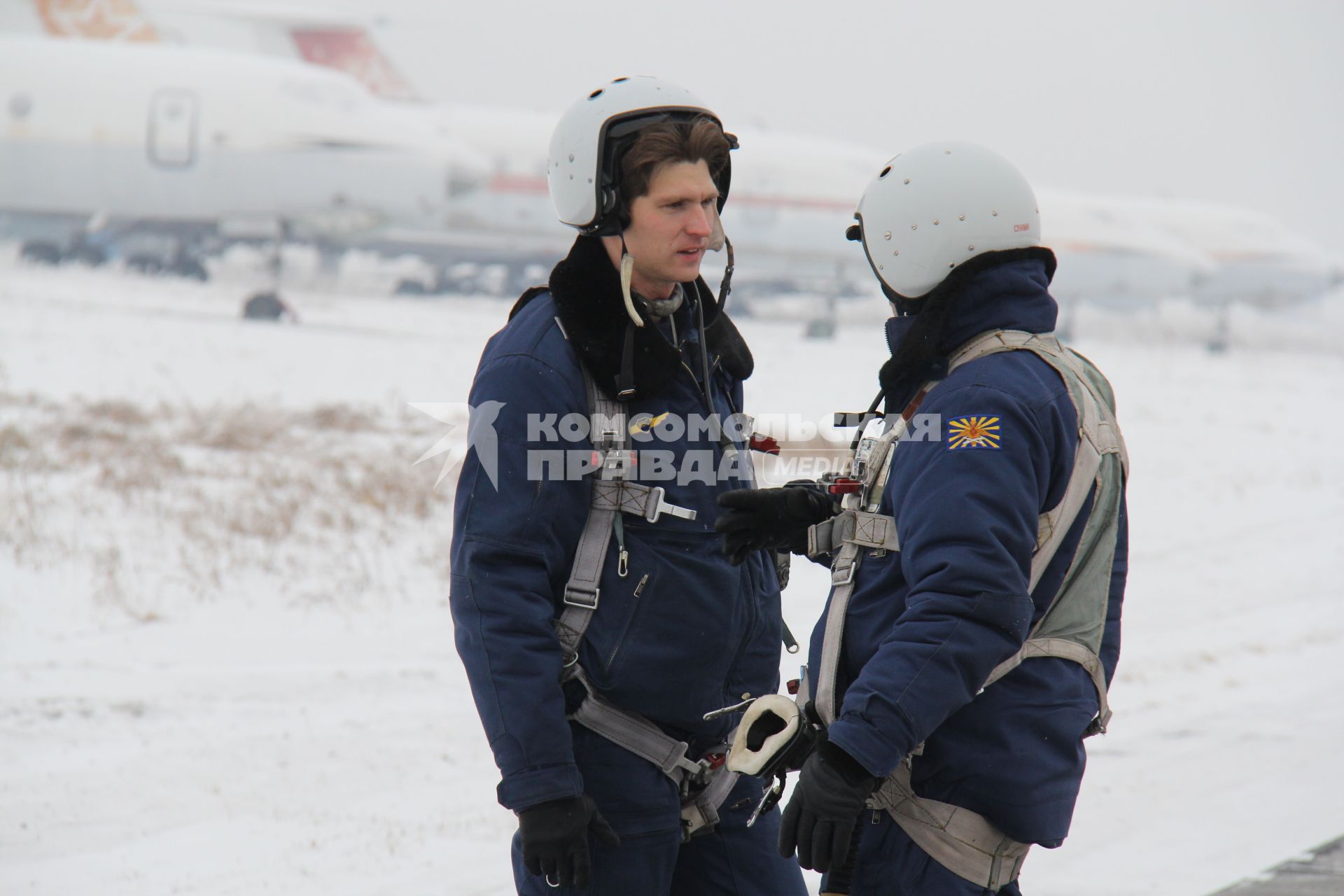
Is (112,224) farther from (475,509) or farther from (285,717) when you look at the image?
(475,509)

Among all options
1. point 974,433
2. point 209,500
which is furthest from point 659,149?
point 209,500

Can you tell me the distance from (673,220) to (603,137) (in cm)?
22

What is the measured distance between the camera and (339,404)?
1638 cm

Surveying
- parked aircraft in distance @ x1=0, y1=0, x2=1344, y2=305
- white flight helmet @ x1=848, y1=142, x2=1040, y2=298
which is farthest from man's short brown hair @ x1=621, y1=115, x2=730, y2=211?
parked aircraft in distance @ x1=0, y1=0, x2=1344, y2=305

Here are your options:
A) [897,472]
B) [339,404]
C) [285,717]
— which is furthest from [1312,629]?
[339,404]

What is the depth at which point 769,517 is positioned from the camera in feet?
8.32

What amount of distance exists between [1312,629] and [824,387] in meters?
13.7

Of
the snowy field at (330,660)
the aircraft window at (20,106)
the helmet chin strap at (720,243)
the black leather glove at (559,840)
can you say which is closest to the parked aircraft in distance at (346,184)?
the aircraft window at (20,106)

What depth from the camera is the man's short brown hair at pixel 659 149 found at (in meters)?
2.50

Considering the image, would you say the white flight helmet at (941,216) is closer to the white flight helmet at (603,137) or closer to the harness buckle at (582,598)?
the white flight helmet at (603,137)

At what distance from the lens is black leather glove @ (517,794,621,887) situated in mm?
2252

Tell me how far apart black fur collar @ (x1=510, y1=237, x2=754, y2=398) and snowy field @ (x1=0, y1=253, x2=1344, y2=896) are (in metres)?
2.30

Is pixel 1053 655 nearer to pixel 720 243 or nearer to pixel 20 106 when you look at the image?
pixel 720 243

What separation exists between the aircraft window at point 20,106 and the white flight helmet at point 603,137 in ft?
105
